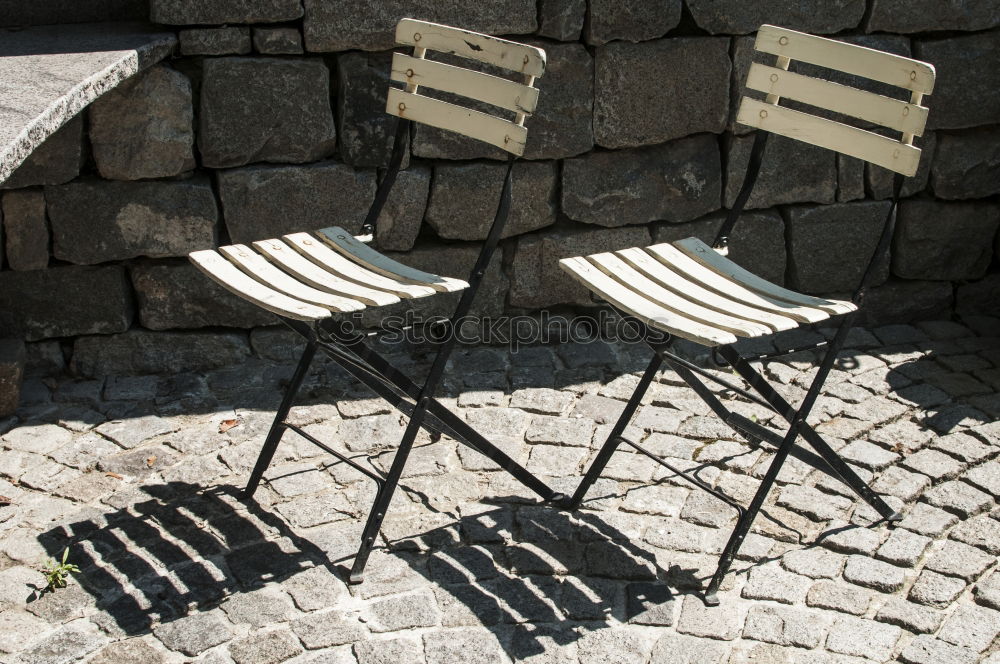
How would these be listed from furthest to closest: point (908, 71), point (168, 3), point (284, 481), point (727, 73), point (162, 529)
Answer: point (727, 73), point (168, 3), point (284, 481), point (162, 529), point (908, 71)

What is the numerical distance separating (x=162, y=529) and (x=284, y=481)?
1.43ft

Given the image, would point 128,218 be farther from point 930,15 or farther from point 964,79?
point 964,79

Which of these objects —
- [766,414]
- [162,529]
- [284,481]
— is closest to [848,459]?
[766,414]

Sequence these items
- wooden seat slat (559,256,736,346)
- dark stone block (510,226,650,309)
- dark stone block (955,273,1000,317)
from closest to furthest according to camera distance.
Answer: wooden seat slat (559,256,736,346)
dark stone block (510,226,650,309)
dark stone block (955,273,1000,317)

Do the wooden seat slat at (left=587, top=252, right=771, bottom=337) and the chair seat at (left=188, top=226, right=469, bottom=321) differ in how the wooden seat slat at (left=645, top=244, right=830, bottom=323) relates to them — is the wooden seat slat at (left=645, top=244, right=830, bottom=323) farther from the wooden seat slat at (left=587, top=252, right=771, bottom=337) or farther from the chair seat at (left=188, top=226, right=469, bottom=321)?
the chair seat at (left=188, top=226, right=469, bottom=321)

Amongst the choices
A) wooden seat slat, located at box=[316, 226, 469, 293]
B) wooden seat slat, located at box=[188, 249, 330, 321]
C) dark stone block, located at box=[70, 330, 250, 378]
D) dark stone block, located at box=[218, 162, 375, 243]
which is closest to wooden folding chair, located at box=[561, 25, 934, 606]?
wooden seat slat, located at box=[316, 226, 469, 293]

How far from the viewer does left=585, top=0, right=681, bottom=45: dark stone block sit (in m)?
4.43

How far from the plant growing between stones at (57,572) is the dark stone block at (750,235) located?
2.59 m

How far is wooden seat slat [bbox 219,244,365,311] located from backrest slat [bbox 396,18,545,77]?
0.84 metres

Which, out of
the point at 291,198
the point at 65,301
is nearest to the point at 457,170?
the point at 291,198

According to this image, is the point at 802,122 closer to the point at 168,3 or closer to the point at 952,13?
the point at 952,13

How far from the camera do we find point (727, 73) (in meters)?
4.65

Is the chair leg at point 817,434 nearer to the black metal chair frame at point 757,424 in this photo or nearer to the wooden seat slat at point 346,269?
the black metal chair frame at point 757,424

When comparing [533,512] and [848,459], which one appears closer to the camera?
[533,512]
